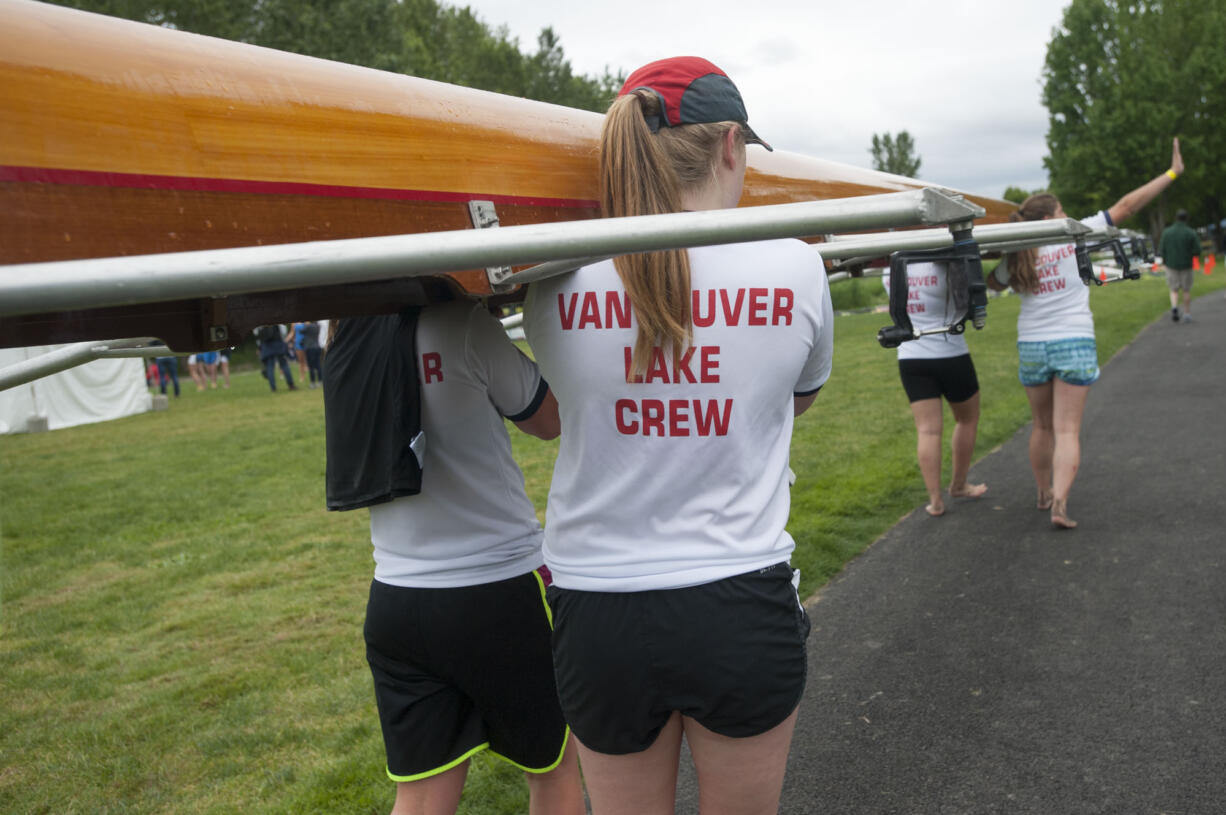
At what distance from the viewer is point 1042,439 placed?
6219mm

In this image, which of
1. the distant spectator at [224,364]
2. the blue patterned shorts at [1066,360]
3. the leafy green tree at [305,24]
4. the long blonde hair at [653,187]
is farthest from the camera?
the leafy green tree at [305,24]

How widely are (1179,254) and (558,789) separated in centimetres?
2011

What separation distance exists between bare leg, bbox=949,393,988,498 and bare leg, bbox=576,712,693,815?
503 centimetres

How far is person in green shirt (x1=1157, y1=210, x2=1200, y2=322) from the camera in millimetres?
18547

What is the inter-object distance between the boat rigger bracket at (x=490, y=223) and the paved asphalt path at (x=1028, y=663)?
231 centimetres

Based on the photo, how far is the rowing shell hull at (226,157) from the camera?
1328 mm

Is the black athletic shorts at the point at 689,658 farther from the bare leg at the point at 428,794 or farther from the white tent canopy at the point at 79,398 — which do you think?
the white tent canopy at the point at 79,398

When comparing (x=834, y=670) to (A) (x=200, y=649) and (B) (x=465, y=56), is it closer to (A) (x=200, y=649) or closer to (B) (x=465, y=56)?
(A) (x=200, y=649)

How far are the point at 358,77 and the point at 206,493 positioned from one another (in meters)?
9.20

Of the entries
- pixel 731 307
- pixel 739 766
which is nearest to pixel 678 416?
pixel 731 307

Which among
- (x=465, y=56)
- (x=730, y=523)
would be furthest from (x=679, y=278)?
(x=465, y=56)

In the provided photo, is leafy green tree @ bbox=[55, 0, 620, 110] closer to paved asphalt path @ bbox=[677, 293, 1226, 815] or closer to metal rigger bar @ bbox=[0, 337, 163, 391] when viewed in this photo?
paved asphalt path @ bbox=[677, 293, 1226, 815]

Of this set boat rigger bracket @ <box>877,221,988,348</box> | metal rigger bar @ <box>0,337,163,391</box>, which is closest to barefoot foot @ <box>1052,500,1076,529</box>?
boat rigger bracket @ <box>877,221,988,348</box>

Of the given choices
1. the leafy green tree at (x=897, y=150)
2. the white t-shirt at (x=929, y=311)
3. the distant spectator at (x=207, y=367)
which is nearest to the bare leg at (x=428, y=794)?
the white t-shirt at (x=929, y=311)
